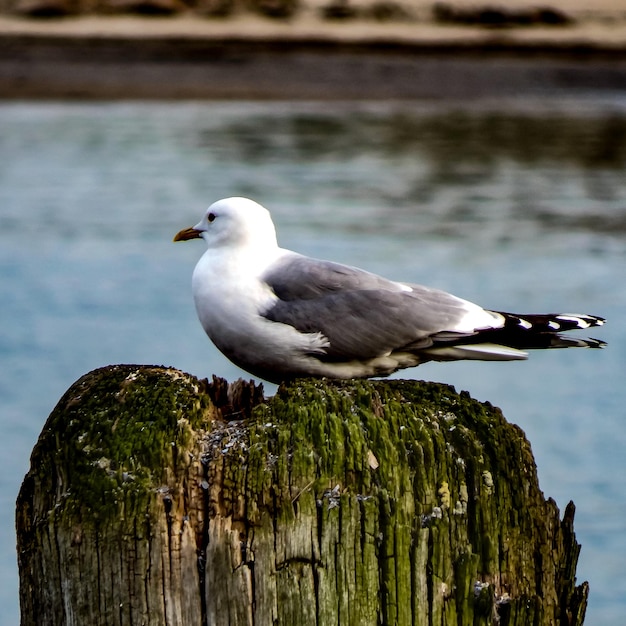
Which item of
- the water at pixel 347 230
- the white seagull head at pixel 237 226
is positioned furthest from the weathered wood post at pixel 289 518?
the water at pixel 347 230

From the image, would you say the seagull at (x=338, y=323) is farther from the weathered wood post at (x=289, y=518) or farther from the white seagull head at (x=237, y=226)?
the weathered wood post at (x=289, y=518)

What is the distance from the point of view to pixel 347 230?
45.4ft

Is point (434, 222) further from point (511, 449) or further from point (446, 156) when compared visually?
point (511, 449)

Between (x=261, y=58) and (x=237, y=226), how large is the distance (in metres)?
19.3

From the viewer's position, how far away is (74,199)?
16.0 metres

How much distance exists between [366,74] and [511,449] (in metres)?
21.2

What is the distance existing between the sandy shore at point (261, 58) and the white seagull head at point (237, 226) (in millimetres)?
18794

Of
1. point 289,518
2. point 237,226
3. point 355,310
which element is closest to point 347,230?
point 237,226

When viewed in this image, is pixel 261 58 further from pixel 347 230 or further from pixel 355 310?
pixel 355 310

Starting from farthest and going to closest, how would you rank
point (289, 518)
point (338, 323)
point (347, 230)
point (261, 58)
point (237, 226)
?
point (261, 58) < point (347, 230) < point (237, 226) < point (338, 323) < point (289, 518)

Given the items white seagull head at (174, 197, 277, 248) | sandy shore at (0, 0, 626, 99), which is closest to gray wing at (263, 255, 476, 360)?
Result: white seagull head at (174, 197, 277, 248)

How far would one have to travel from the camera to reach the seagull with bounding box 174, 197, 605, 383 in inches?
160

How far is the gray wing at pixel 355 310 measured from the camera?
4.09 metres

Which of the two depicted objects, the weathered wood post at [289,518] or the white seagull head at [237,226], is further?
the white seagull head at [237,226]
